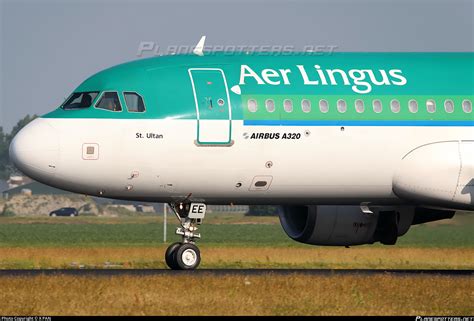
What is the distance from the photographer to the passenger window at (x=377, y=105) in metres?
28.6

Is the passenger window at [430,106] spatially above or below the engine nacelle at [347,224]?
above

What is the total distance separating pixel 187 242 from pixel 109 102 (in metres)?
3.57

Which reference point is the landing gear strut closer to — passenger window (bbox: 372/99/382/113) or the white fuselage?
the white fuselage

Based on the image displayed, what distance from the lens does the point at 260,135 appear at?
2784 centimetres

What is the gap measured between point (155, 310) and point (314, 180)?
8.49 meters

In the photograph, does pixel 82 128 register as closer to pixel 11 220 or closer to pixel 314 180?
pixel 314 180

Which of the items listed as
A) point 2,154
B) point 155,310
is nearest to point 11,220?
point 2,154

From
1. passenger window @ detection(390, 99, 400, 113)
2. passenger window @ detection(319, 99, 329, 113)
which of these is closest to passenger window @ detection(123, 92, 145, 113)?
passenger window @ detection(319, 99, 329, 113)

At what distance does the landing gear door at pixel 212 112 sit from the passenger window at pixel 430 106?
472 centimetres

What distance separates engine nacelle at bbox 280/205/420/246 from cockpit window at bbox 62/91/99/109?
618cm

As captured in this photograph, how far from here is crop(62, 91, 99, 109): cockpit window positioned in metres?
27.7

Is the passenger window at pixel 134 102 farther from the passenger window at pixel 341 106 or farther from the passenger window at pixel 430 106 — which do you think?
the passenger window at pixel 430 106

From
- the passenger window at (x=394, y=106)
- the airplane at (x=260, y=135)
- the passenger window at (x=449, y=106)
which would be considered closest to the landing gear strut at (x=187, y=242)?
the airplane at (x=260, y=135)

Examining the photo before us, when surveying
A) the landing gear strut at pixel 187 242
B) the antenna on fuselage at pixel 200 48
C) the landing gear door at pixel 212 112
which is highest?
the antenna on fuselage at pixel 200 48
